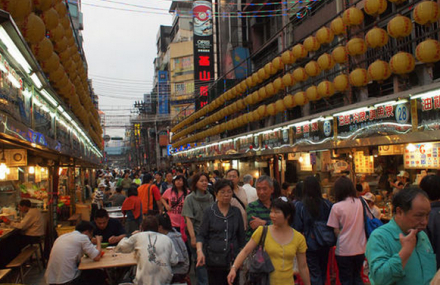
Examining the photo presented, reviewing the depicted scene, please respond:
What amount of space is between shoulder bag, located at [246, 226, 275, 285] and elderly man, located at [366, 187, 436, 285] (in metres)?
1.18

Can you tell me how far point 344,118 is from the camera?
38.5 feet

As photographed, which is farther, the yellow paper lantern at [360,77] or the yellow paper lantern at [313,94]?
the yellow paper lantern at [313,94]

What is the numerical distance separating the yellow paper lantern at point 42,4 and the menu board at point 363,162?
1052cm

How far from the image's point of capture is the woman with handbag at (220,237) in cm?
474

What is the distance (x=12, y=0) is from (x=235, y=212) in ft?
15.0

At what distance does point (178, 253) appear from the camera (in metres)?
5.38

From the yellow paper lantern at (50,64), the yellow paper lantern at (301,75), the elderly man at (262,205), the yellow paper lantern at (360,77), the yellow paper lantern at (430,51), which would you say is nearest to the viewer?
the elderly man at (262,205)

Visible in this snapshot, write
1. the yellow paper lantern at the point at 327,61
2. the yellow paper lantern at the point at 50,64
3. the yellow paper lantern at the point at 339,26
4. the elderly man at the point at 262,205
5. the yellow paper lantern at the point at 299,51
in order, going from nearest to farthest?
the elderly man at the point at 262,205 < the yellow paper lantern at the point at 50,64 < the yellow paper lantern at the point at 339,26 < the yellow paper lantern at the point at 327,61 < the yellow paper lantern at the point at 299,51

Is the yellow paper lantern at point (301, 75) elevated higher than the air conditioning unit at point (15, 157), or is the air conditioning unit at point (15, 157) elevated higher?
the yellow paper lantern at point (301, 75)

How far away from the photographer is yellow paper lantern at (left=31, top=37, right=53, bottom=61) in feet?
23.9

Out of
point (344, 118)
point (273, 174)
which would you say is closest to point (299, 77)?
point (344, 118)

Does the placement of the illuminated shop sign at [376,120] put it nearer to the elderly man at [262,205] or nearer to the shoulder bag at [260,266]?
the elderly man at [262,205]

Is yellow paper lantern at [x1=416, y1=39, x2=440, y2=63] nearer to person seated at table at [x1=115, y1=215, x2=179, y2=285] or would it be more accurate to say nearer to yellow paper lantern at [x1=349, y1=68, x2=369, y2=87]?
yellow paper lantern at [x1=349, y1=68, x2=369, y2=87]

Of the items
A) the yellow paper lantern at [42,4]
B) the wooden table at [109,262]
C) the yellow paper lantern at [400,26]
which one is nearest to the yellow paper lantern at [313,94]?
the yellow paper lantern at [400,26]
